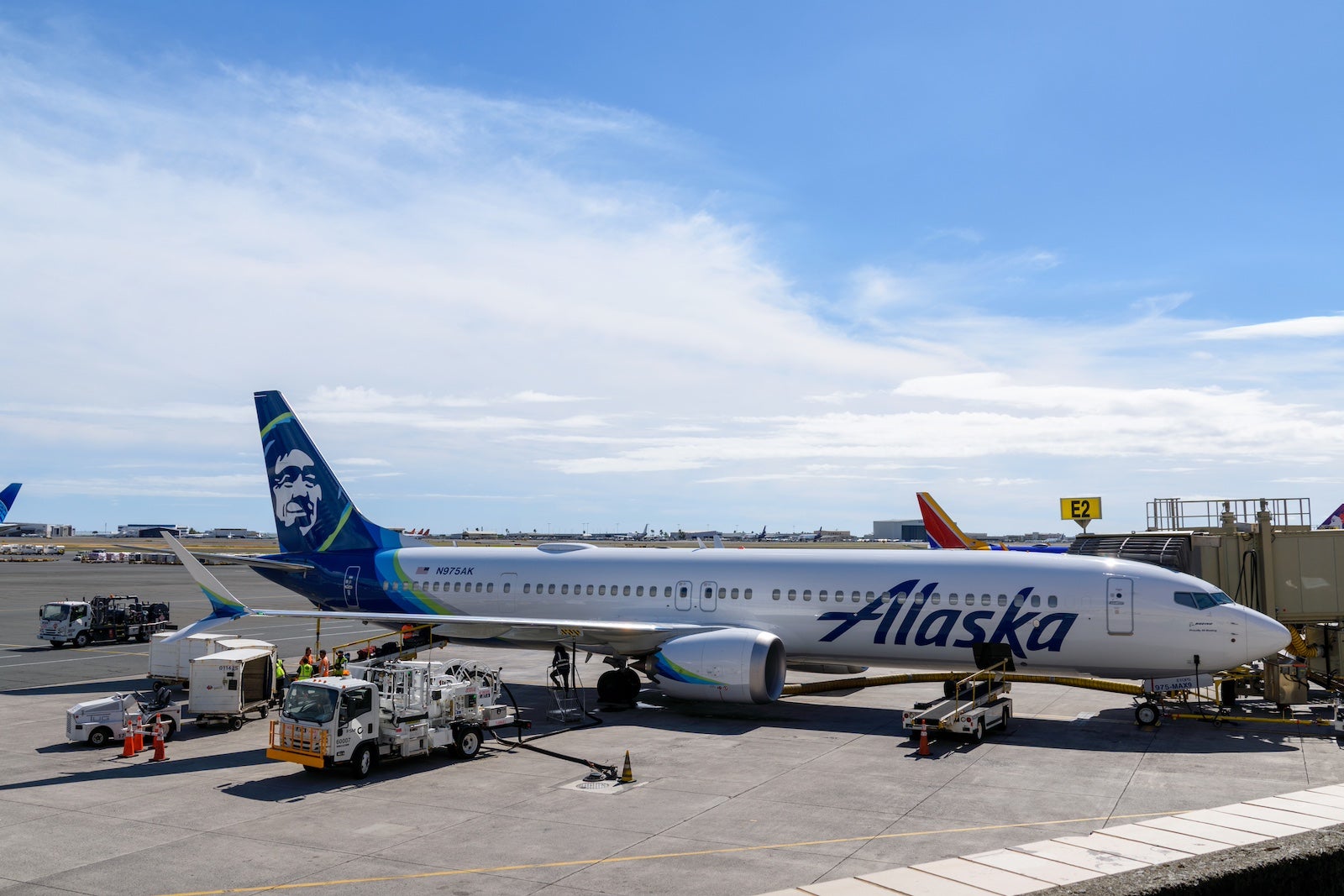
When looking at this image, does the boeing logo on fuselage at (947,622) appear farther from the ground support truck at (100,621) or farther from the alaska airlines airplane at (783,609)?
the ground support truck at (100,621)

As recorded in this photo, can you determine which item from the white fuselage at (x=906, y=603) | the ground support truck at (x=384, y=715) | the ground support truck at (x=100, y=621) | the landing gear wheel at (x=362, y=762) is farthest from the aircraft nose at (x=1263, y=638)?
the ground support truck at (x=100, y=621)

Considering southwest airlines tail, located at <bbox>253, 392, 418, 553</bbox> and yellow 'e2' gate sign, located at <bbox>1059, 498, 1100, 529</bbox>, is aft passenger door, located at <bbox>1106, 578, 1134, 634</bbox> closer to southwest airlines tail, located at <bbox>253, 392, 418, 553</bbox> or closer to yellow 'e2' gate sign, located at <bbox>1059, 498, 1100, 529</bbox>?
yellow 'e2' gate sign, located at <bbox>1059, 498, 1100, 529</bbox>

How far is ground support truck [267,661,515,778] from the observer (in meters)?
18.6

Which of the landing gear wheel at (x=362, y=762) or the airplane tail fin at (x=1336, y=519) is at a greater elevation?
the airplane tail fin at (x=1336, y=519)

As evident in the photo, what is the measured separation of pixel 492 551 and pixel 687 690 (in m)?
10.8

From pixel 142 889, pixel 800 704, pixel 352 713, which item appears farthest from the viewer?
pixel 800 704

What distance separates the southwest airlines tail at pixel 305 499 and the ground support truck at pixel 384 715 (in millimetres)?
12897

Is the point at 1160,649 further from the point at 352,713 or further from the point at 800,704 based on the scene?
the point at 352,713

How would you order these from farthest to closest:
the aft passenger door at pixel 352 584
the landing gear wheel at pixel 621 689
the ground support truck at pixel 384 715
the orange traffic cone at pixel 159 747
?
the aft passenger door at pixel 352 584
the landing gear wheel at pixel 621 689
the orange traffic cone at pixel 159 747
the ground support truck at pixel 384 715

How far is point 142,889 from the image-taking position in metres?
12.6

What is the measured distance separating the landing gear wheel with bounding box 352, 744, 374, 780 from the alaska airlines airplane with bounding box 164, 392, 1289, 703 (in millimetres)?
6740

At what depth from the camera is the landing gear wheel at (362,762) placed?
18.8 meters

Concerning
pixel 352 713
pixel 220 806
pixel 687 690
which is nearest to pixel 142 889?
pixel 220 806

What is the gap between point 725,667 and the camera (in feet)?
81.8
